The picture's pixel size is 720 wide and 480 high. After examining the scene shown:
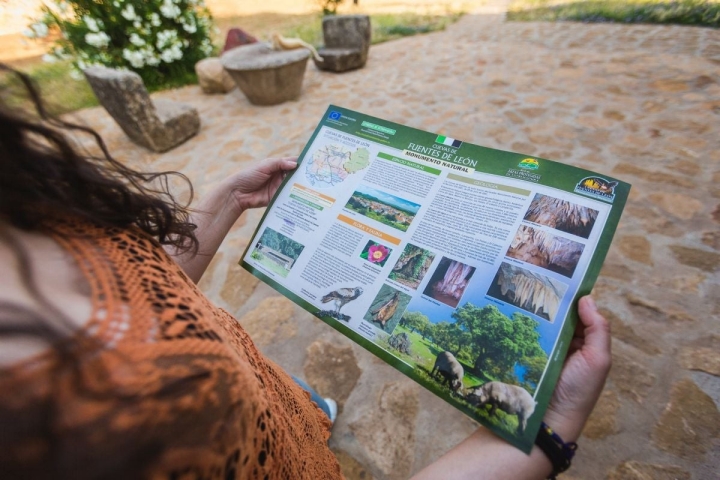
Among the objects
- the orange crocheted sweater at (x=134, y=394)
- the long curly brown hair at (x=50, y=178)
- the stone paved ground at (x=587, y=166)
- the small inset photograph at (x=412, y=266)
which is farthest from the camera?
the stone paved ground at (x=587, y=166)

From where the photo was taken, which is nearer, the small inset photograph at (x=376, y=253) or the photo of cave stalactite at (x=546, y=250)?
the photo of cave stalactite at (x=546, y=250)

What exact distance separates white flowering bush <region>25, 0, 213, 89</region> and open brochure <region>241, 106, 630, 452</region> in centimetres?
416

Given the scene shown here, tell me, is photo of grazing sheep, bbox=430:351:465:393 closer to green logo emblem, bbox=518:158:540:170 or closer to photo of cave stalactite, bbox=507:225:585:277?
photo of cave stalactite, bbox=507:225:585:277

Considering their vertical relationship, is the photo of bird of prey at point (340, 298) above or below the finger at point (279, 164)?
below

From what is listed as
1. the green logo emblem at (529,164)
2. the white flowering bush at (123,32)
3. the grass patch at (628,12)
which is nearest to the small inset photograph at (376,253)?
the green logo emblem at (529,164)

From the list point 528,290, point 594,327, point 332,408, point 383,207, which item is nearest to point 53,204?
point 383,207

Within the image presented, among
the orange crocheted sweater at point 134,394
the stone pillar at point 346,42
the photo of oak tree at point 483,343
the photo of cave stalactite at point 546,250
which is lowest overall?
the orange crocheted sweater at point 134,394

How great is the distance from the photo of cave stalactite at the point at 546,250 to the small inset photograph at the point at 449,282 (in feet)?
0.33

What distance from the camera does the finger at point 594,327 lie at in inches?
24.6

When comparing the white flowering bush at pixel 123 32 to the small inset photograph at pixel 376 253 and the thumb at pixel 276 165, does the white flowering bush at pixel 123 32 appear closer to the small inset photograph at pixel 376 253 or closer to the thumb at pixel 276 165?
the thumb at pixel 276 165

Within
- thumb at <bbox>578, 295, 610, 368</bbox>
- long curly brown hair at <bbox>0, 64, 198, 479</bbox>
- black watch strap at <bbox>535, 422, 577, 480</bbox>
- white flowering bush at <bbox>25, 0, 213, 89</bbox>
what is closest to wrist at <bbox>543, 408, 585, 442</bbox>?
black watch strap at <bbox>535, 422, 577, 480</bbox>

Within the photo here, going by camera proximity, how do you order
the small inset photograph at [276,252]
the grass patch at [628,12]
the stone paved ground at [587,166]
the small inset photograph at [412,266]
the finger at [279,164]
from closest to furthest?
the small inset photograph at [412,266]
the small inset photograph at [276,252]
the finger at [279,164]
the stone paved ground at [587,166]
the grass patch at [628,12]

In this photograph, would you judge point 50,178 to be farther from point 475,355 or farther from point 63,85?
point 63,85

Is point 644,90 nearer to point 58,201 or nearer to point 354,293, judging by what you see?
point 354,293
